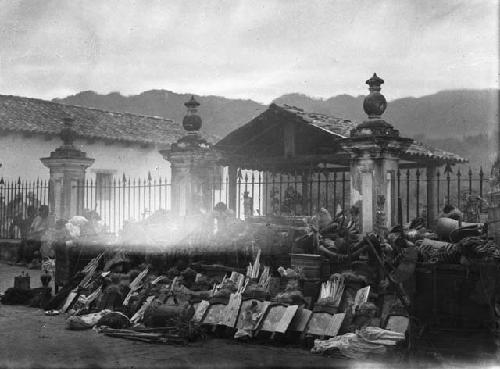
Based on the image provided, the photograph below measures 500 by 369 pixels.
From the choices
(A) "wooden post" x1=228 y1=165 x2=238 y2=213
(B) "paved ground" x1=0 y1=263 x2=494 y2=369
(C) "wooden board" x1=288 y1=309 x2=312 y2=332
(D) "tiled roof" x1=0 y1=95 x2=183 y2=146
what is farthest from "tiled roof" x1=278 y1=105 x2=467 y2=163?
(D) "tiled roof" x1=0 y1=95 x2=183 y2=146

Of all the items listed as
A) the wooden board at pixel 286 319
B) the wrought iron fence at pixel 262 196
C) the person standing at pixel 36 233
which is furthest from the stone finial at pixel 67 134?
the wooden board at pixel 286 319

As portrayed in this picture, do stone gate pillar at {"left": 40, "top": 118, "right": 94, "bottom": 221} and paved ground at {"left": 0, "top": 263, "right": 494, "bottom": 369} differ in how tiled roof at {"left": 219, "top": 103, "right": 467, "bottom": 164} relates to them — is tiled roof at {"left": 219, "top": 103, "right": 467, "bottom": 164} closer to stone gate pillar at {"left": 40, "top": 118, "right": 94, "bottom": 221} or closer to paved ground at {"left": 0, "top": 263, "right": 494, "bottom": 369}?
stone gate pillar at {"left": 40, "top": 118, "right": 94, "bottom": 221}

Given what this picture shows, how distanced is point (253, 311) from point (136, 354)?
5.59 feet

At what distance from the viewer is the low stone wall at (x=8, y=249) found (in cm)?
1650

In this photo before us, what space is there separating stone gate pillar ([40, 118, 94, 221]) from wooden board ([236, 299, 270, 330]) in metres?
8.31

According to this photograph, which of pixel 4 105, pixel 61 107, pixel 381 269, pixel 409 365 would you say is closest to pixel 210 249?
pixel 381 269

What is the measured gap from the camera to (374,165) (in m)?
9.66

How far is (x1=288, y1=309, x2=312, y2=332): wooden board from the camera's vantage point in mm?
7523

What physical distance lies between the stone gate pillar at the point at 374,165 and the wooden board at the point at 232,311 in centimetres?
274

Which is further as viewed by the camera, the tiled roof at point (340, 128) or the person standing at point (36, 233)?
the person standing at point (36, 233)

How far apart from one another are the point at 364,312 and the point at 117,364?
9.97 ft

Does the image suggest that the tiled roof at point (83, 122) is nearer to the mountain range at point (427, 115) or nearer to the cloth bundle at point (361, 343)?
the mountain range at point (427, 115)

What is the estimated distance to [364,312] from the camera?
738 centimetres

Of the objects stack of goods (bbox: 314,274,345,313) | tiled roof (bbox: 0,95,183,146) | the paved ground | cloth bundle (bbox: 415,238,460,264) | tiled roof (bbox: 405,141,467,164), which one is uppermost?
tiled roof (bbox: 0,95,183,146)
